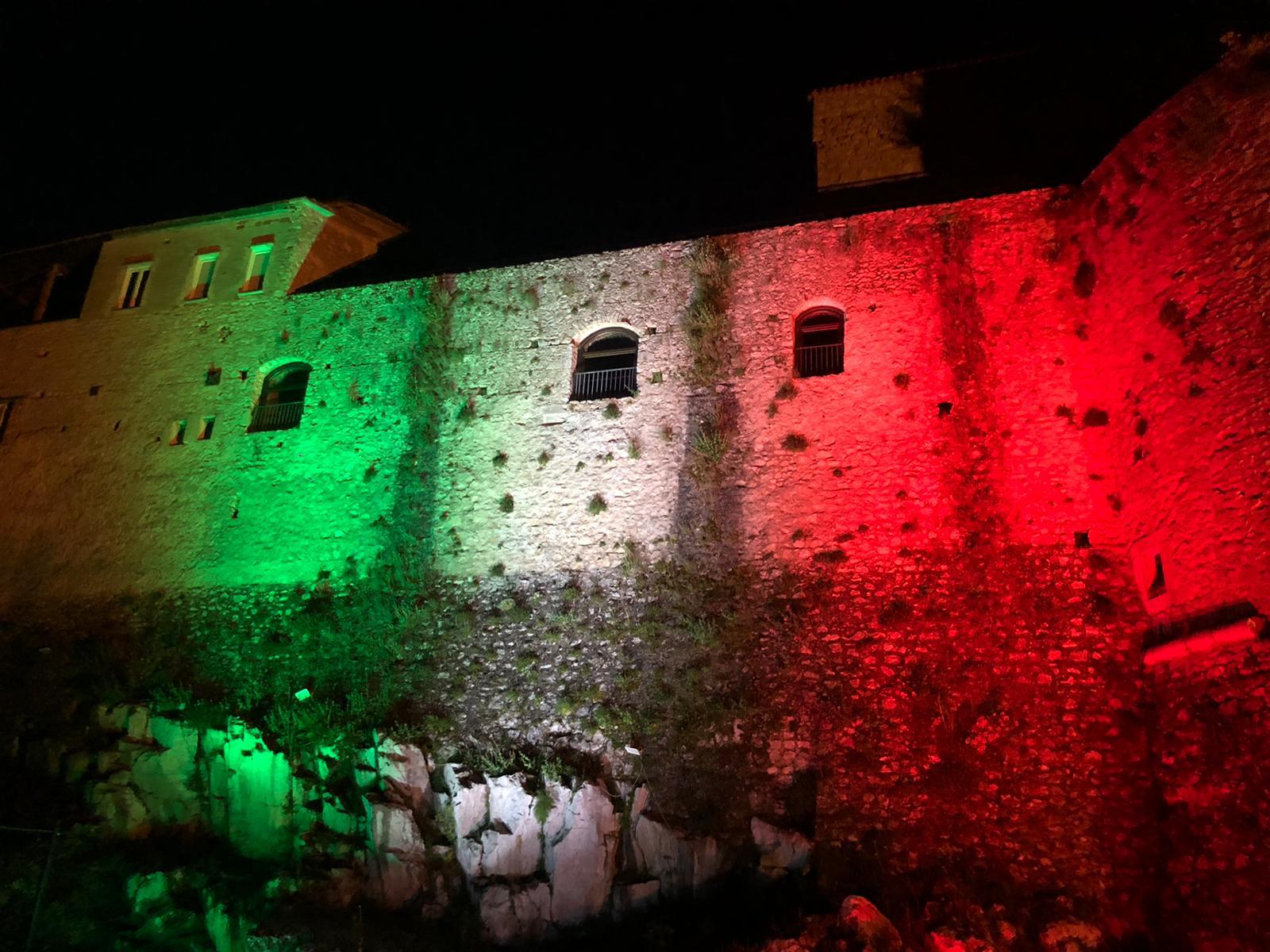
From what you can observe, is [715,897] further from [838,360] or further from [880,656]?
[838,360]

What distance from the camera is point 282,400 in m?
17.8

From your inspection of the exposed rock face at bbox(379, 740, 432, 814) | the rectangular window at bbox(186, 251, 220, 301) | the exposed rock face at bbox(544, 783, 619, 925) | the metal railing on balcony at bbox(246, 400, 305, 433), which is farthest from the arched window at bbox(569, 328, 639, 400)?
the rectangular window at bbox(186, 251, 220, 301)

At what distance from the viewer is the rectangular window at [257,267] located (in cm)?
1888

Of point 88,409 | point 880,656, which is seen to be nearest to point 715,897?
point 880,656

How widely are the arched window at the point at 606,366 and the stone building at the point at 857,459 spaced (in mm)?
62

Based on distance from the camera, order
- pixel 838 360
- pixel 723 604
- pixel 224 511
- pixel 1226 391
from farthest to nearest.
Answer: pixel 224 511
pixel 838 360
pixel 723 604
pixel 1226 391

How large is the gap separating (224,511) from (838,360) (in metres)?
11.5

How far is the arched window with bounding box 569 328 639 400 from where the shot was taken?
15164 millimetres

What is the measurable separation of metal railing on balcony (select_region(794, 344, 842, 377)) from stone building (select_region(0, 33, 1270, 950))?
0.06 metres

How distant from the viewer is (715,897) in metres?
10.4

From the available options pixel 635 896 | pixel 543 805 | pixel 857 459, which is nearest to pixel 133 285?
pixel 543 805

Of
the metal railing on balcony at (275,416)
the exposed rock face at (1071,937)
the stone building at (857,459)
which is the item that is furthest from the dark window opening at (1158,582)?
the metal railing on balcony at (275,416)

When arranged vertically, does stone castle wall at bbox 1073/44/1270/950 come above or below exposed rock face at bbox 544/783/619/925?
above

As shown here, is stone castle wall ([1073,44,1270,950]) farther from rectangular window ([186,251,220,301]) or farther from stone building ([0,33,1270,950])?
rectangular window ([186,251,220,301])
